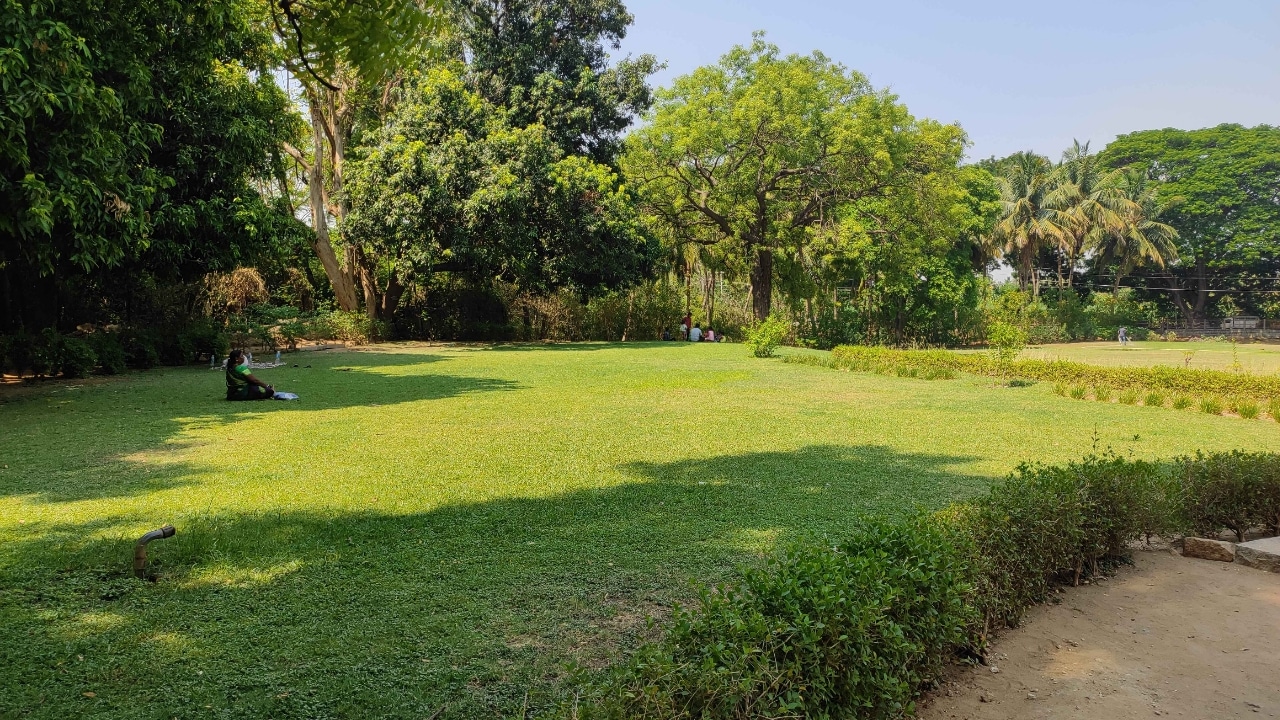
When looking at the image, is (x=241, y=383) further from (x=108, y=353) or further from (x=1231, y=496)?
(x=1231, y=496)

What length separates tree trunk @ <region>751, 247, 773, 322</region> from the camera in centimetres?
2570

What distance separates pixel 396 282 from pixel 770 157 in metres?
12.6

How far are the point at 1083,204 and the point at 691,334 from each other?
2400 centimetres

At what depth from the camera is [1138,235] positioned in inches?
1524

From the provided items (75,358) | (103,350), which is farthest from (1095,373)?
(103,350)

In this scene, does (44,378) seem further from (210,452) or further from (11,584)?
(11,584)

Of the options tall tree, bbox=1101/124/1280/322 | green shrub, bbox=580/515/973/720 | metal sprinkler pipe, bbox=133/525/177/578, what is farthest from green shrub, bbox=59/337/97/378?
tall tree, bbox=1101/124/1280/322

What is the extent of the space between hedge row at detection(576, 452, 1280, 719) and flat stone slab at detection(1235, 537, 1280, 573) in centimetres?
36

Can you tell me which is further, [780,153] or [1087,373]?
[780,153]

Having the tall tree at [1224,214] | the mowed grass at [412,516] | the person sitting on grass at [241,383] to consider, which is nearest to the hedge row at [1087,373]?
the mowed grass at [412,516]

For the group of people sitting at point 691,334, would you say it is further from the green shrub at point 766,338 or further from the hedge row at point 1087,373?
the hedge row at point 1087,373

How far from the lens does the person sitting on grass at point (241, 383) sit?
9953 millimetres

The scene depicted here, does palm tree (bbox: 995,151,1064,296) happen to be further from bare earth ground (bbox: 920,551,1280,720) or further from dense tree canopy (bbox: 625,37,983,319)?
bare earth ground (bbox: 920,551,1280,720)

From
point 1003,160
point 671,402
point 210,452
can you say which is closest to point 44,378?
point 210,452
